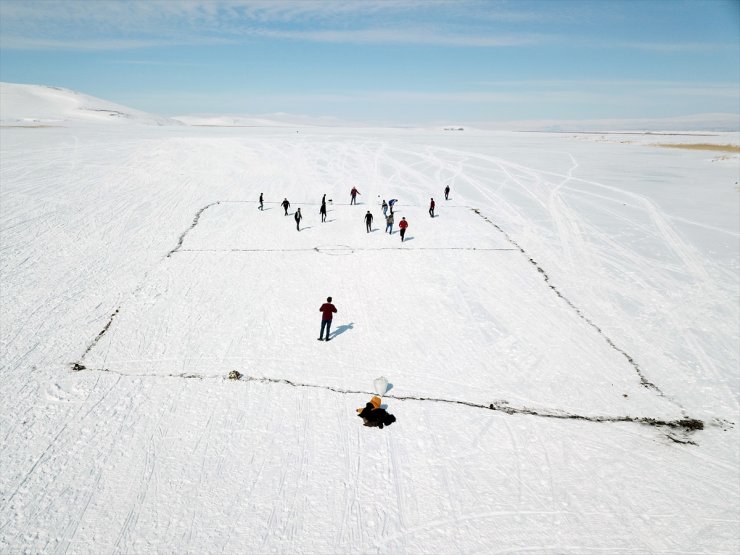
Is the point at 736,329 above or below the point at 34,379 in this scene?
above

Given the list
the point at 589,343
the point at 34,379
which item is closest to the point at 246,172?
the point at 34,379

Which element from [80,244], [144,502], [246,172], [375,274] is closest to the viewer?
[144,502]

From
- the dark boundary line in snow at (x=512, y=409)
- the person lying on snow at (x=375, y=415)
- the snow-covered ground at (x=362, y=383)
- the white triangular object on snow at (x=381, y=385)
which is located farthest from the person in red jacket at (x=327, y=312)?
the person lying on snow at (x=375, y=415)

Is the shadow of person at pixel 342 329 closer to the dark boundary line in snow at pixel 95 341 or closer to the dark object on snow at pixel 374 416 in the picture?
the dark object on snow at pixel 374 416

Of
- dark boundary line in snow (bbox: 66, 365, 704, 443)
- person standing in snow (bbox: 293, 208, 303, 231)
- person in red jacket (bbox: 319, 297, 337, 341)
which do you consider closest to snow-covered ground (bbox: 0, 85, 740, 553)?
dark boundary line in snow (bbox: 66, 365, 704, 443)

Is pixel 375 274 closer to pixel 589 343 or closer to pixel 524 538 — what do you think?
pixel 589 343

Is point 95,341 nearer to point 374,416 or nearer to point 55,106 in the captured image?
point 374,416
